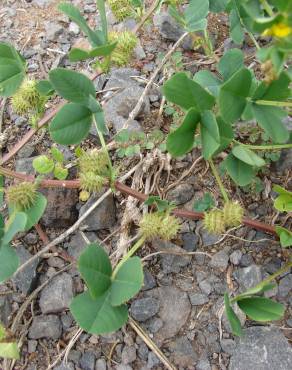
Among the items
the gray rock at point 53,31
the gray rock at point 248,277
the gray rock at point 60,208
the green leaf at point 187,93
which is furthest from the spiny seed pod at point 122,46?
the gray rock at point 248,277

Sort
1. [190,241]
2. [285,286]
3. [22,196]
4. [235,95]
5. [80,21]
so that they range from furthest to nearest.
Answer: [190,241] < [285,286] < [22,196] < [80,21] < [235,95]

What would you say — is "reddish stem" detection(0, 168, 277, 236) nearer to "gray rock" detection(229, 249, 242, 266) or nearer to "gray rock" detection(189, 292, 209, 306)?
"gray rock" detection(229, 249, 242, 266)

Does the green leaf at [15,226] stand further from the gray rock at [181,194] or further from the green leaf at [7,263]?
the gray rock at [181,194]

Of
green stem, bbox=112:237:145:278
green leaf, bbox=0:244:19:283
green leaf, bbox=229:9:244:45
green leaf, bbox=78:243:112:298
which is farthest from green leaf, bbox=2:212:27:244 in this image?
green leaf, bbox=229:9:244:45

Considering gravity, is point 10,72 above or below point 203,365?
above

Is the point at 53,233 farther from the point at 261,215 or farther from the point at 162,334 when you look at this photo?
the point at 261,215

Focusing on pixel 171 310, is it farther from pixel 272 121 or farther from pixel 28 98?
pixel 28 98

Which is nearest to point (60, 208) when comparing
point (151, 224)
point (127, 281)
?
point (151, 224)
